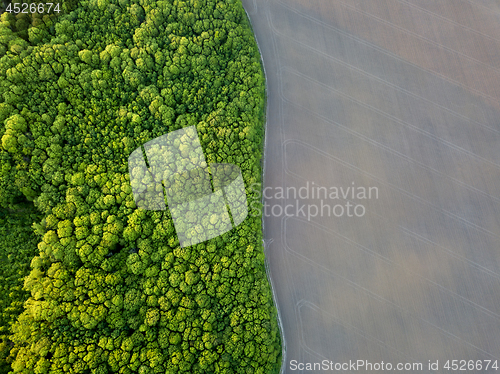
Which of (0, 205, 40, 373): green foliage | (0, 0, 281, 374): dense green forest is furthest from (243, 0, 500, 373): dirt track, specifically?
(0, 205, 40, 373): green foliage

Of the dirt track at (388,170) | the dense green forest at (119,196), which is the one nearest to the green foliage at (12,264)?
the dense green forest at (119,196)

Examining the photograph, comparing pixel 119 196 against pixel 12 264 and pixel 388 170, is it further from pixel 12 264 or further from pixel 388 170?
pixel 388 170

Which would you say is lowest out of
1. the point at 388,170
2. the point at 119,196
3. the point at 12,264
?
the point at 12,264

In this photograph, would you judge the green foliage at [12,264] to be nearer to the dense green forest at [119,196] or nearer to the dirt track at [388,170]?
the dense green forest at [119,196]

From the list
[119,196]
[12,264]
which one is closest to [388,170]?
[119,196]

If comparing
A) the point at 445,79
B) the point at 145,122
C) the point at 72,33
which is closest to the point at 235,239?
the point at 145,122

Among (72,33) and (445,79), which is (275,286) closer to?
(445,79)
